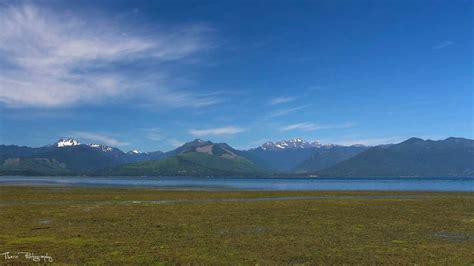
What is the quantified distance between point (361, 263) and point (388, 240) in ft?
32.2

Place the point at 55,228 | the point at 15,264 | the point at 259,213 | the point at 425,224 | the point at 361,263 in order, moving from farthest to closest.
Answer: the point at 259,213 < the point at 425,224 < the point at 55,228 < the point at 361,263 < the point at 15,264

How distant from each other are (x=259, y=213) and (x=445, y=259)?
30.5 m

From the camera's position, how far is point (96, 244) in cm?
3183

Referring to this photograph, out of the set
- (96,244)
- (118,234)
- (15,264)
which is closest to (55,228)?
(118,234)

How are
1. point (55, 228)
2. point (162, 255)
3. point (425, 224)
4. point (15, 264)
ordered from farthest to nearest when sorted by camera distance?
point (425, 224), point (55, 228), point (162, 255), point (15, 264)

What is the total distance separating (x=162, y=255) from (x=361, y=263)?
1249 cm

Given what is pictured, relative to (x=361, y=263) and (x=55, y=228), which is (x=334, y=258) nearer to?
(x=361, y=263)

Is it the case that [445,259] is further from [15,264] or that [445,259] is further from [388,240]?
[15,264]

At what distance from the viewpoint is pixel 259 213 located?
185ft

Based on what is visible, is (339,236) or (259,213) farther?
(259,213)

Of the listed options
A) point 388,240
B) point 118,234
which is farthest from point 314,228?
point 118,234

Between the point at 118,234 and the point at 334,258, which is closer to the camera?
the point at 334,258

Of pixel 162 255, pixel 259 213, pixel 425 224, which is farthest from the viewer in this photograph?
pixel 259 213

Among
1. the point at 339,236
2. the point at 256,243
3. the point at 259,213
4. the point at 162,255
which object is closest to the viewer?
the point at 162,255
